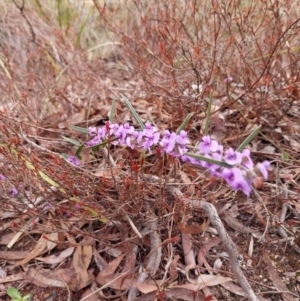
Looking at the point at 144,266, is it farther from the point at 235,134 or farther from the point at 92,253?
the point at 235,134

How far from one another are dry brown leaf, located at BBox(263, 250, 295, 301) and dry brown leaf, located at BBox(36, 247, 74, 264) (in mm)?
931

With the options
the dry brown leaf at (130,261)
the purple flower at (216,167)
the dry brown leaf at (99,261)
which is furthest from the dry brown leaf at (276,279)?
the purple flower at (216,167)

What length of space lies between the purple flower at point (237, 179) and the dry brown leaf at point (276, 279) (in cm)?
86

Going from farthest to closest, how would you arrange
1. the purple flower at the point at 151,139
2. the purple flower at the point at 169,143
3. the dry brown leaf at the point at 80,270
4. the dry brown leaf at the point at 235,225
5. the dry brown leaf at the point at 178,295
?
the dry brown leaf at the point at 235,225 → the dry brown leaf at the point at 80,270 → the dry brown leaf at the point at 178,295 → the purple flower at the point at 151,139 → the purple flower at the point at 169,143

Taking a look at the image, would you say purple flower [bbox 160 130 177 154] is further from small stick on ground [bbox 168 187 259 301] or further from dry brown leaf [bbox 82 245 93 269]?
dry brown leaf [bbox 82 245 93 269]

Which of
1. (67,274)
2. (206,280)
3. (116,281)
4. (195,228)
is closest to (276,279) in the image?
(206,280)

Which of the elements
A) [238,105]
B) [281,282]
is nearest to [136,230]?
[281,282]

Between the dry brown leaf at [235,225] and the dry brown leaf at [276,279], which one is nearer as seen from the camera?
the dry brown leaf at [276,279]

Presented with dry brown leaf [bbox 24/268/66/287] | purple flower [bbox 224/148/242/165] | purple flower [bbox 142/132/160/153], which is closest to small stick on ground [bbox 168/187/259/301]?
purple flower [bbox 142/132/160/153]

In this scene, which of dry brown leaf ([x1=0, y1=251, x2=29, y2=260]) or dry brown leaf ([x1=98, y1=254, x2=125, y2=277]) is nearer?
dry brown leaf ([x1=98, y1=254, x2=125, y2=277])

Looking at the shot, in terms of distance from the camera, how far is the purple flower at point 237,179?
105 cm

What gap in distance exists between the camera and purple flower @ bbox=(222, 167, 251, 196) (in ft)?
3.45

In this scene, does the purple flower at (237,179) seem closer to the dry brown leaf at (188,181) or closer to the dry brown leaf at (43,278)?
the dry brown leaf at (188,181)

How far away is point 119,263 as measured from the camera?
72.2 inches
